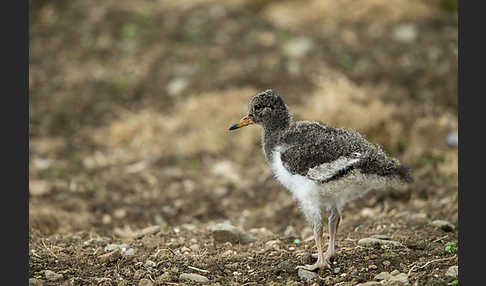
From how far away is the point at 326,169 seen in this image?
5230 mm

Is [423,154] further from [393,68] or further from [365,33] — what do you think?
[365,33]

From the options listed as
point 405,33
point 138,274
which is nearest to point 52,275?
point 138,274

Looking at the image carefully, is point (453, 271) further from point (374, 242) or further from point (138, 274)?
point (138, 274)

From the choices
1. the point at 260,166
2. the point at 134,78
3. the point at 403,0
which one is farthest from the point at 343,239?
the point at 403,0

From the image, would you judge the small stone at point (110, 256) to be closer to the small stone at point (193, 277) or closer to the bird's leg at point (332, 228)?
the small stone at point (193, 277)

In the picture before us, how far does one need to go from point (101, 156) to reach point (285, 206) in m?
3.87

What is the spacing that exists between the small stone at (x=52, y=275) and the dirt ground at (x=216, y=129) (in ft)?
0.06

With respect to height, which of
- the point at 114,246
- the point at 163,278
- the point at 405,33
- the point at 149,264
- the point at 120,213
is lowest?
the point at 163,278

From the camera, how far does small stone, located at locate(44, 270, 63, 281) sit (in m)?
5.28

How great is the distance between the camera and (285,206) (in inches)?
322

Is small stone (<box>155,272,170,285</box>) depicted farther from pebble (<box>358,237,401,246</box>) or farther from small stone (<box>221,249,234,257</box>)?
pebble (<box>358,237,401,246</box>)

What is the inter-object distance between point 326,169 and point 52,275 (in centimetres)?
264

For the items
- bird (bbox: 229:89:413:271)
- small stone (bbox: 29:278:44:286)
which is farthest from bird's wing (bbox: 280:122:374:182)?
small stone (bbox: 29:278:44:286)

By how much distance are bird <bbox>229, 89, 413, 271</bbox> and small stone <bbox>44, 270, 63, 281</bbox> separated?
2.21 m
